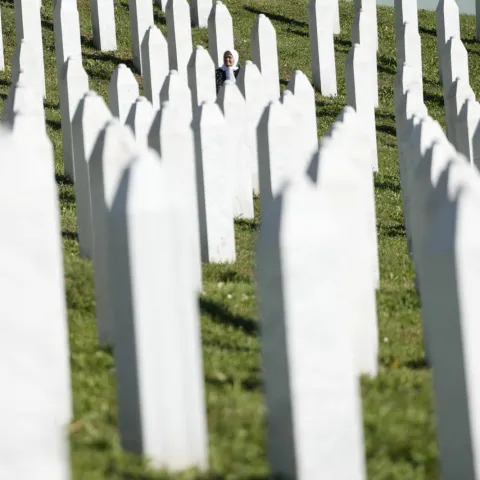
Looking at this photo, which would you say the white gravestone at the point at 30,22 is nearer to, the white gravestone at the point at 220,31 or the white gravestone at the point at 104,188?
the white gravestone at the point at 220,31

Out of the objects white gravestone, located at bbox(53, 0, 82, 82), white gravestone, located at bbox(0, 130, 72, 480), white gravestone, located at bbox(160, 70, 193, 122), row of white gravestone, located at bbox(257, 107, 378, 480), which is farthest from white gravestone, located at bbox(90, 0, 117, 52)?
white gravestone, located at bbox(0, 130, 72, 480)

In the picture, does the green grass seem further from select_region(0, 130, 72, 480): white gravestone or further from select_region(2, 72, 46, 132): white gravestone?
select_region(2, 72, 46, 132): white gravestone

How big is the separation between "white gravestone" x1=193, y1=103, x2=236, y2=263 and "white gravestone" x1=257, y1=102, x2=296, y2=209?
271mm

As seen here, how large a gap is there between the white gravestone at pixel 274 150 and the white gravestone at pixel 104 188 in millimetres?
2650

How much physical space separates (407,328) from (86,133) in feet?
7.67

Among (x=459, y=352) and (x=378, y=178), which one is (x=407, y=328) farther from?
(x=378, y=178)

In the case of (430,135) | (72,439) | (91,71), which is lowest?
(72,439)

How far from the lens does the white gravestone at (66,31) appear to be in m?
16.2

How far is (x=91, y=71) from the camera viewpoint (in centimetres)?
1769

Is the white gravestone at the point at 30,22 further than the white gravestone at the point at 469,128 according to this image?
Yes

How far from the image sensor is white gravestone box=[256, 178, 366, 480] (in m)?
3.65

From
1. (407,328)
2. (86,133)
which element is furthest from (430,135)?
(86,133)

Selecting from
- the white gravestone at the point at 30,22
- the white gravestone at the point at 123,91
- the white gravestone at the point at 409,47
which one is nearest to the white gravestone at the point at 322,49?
the white gravestone at the point at 409,47

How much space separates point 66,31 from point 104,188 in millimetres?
10990
